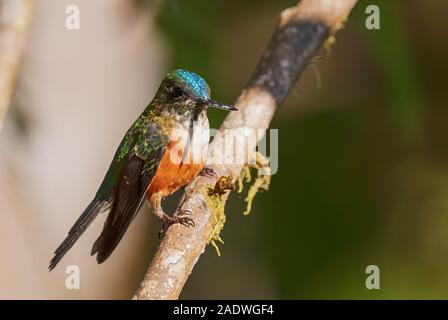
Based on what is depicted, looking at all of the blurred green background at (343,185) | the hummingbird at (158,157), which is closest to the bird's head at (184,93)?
the hummingbird at (158,157)

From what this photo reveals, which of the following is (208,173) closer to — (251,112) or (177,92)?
(251,112)

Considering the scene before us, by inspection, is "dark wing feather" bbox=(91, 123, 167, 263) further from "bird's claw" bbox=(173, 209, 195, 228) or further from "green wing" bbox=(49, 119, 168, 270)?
"bird's claw" bbox=(173, 209, 195, 228)

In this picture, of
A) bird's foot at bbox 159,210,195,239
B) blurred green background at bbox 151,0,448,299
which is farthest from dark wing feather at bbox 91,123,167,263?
blurred green background at bbox 151,0,448,299

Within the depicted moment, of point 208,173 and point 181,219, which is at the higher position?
point 208,173

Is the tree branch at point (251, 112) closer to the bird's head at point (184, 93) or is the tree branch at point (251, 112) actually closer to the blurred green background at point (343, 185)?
the bird's head at point (184, 93)

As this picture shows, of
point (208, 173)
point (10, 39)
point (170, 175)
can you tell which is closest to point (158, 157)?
point (170, 175)

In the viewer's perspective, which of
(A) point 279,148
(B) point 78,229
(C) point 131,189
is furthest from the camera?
(A) point 279,148
